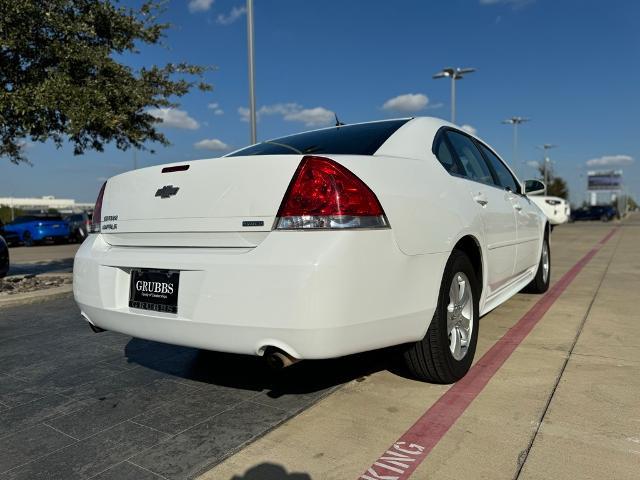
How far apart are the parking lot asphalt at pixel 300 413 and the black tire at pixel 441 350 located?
0.10 meters

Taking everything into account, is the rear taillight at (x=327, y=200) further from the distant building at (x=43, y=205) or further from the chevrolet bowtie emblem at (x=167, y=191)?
the distant building at (x=43, y=205)

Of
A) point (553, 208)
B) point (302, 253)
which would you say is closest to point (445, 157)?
point (302, 253)

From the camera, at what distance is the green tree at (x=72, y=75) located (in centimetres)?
569

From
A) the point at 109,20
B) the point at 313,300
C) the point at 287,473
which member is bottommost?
the point at 287,473

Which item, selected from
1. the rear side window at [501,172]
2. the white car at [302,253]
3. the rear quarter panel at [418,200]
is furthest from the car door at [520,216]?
the rear quarter panel at [418,200]

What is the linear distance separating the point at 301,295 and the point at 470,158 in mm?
2161

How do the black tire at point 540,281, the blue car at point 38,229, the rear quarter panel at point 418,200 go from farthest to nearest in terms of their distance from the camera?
the blue car at point 38,229 → the black tire at point 540,281 → the rear quarter panel at point 418,200

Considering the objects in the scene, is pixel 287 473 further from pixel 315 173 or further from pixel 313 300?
pixel 315 173

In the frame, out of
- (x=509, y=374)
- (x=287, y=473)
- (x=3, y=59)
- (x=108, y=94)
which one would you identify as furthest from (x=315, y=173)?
(x=3, y=59)

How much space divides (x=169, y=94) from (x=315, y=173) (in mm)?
6070

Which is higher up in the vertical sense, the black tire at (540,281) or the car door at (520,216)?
the car door at (520,216)

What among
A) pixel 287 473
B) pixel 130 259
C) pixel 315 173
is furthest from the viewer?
pixel 130 259

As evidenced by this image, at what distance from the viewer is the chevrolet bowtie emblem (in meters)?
2.61

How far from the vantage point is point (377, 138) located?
2.95 metres
